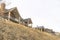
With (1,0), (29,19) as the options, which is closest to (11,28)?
(1,0)

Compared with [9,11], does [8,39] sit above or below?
below

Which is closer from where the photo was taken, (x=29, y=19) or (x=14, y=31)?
(x=14, y=31)

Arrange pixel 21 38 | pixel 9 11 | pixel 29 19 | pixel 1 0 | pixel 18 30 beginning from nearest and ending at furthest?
pixel 21 38, pixel 18 30, pixel 1 0, pixel 9 11, pixel 29 19

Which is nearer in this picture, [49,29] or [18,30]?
[18,30]

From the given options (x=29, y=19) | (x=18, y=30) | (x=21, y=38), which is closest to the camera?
(x=21, y=38)

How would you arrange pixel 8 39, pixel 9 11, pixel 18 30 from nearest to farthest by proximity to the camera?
pixel 8 39 < pixel 18 30 < pixel 9 11

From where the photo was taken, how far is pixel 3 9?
4075 cm

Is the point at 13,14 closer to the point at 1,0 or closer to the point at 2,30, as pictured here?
the point at 1,0

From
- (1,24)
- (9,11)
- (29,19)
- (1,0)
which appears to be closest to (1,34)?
(1,24)

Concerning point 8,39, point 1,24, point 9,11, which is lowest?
point 8,39

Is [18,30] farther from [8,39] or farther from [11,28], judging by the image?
[8,39]

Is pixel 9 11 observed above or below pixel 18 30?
above

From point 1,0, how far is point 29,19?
9.77 metres

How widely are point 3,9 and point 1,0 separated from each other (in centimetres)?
465
